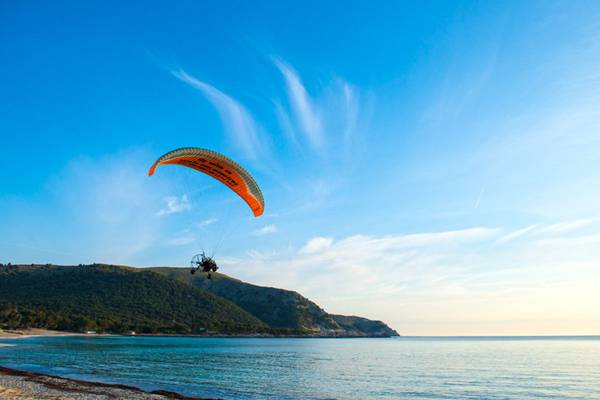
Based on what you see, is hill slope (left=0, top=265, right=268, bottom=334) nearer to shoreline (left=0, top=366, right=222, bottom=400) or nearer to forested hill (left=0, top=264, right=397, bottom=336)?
forested hill (left=0, top=264, right=397, bottom=336)

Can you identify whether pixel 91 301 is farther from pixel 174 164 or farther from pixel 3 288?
pixel 174 164

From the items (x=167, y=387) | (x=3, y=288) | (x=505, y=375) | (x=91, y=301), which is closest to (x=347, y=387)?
(x=167, y=387)

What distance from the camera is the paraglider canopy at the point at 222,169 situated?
23234mm

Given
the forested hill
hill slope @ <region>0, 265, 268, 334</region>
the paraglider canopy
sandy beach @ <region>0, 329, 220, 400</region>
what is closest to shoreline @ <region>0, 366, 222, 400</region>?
sandy beach @ <region>0, 329, 220, 400</region>

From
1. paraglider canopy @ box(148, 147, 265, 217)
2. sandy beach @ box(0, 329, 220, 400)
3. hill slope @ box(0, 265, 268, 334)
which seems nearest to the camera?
sandy beach @ box(0, 329, 220, 400)

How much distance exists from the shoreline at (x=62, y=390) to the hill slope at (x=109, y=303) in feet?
359

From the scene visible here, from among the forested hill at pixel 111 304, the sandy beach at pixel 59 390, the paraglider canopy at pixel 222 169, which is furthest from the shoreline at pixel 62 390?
the forested hill at pixel 111 304

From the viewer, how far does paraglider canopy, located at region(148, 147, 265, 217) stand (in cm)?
2323

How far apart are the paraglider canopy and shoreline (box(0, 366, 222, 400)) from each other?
40.0 feet

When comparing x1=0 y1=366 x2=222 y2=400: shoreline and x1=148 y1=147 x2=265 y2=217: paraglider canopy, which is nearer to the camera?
x1=0 y1=366 x2=222 y2=400: shoreline

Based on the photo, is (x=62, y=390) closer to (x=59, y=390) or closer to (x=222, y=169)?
(x=59, y=390)

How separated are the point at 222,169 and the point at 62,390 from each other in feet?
50.9

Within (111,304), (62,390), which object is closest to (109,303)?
(111,304)

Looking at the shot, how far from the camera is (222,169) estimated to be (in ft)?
84.0
